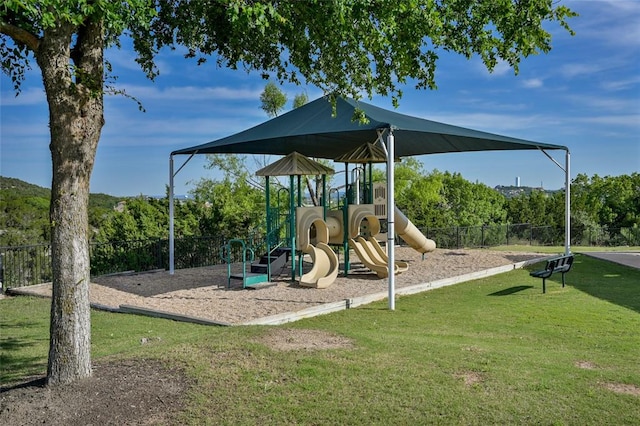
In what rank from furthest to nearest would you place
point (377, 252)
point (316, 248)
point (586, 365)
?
1. point (377, 252)
2. point (316, 248)
3. point (586, 365)

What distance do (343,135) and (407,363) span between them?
27.0 ft

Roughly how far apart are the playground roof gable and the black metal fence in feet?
9.29

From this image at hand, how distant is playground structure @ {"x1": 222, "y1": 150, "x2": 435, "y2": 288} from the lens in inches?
510

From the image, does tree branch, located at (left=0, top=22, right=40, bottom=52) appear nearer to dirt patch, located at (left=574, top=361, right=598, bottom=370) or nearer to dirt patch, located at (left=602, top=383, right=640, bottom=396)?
dirt patch, located at (left=602, top=383, right=640, bottom=396)

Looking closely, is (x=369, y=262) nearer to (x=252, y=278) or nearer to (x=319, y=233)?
(x=319, y=233)

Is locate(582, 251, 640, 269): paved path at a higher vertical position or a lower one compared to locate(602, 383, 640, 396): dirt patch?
higher

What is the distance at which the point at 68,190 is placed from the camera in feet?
16.6

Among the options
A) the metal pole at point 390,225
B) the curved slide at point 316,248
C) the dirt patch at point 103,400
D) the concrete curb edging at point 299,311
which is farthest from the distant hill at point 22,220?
the dirt patch at point 103,400

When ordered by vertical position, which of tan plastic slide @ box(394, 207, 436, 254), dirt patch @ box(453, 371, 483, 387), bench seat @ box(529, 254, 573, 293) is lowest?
dirt patch @ box(453, 371, 483, 387)

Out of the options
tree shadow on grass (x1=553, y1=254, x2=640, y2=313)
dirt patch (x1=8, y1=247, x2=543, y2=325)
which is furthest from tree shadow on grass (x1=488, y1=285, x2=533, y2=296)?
dirt patch (x1=8, y1=247, x2=543, y2=325)

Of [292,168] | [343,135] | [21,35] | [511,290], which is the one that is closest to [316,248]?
[292,168]

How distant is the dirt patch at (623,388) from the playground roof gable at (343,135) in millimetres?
6051

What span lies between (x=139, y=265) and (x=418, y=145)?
9.06 meters

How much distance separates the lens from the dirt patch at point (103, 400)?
14.9 feet
